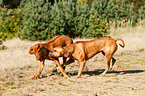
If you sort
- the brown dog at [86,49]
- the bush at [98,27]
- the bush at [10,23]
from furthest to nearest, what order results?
the bush at [10,23] → the bush at [98,27] → the brown dog at [86,49]

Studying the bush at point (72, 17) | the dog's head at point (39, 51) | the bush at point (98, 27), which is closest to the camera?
the dog's head at point (39, 51)

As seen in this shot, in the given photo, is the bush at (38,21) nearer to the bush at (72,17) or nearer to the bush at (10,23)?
the bush at (72,17)

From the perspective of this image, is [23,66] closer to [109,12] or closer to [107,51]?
[107,51]

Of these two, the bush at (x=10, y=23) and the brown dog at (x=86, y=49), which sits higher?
the bush at (x=10, y=23)

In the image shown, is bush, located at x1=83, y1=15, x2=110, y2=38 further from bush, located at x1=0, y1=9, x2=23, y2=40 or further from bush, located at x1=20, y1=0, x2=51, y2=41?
bush, located at x1=0, y1=9, x2=23, y2=40

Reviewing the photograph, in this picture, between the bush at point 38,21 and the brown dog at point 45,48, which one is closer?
the brown dog at point 45,48

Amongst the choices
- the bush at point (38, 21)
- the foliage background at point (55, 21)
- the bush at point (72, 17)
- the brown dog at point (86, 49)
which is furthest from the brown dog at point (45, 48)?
the bush at point (72, 17)

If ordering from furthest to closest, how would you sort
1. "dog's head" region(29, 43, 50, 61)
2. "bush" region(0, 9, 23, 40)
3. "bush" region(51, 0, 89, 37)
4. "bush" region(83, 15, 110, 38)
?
1. "bush" region(0, 9, 23, 40)
2. "bush" region(51, 0, 89, 37)
3. "bush" region(83, 15, 110, 38)
4. "dog's head" region(29, 43, 50, 61)

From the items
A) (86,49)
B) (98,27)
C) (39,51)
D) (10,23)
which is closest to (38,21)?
(10,23)

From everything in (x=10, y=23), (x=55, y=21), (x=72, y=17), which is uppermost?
(x=72, y=17)

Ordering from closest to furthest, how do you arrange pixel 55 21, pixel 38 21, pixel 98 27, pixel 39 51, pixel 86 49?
pixel 39 51 → pixel 86 49 → pixel 98 27 → pixel 38 21 → pixel 55 21

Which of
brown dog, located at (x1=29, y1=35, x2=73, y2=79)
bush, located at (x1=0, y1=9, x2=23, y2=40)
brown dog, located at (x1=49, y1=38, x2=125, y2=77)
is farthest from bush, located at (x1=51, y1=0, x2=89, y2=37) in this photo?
brown dog, located at (x1=49, y1=38, x2=125, y2=77)

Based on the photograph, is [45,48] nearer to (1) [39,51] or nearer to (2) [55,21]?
(1) [39,51]

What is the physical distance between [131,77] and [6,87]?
348cm
